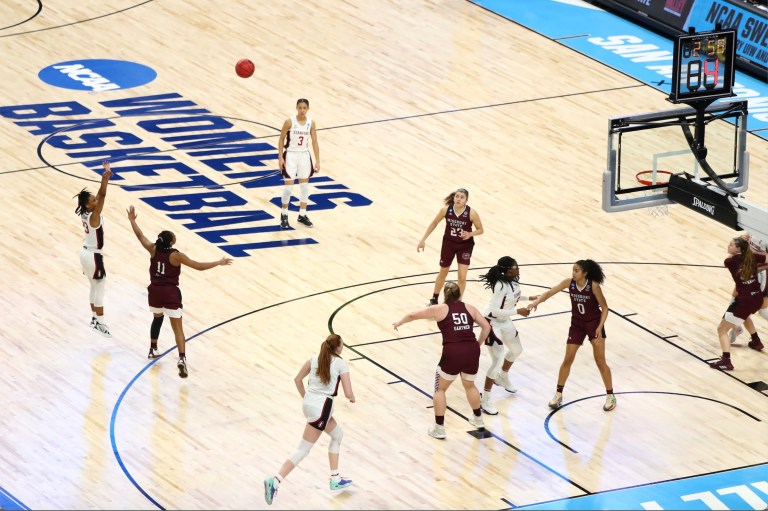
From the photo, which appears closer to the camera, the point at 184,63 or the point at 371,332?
the point at 371,332

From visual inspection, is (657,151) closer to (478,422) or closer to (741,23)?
(478,422)

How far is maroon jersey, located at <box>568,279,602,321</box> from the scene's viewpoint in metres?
15.4

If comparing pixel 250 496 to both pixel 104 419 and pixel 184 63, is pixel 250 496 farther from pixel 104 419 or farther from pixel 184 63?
pixel 184 63

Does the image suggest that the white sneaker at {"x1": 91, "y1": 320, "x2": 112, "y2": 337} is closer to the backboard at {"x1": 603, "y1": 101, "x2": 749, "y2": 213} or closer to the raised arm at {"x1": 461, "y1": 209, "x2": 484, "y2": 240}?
the raised arm at {"x1": 461, "y1": 209, "x2": 484, "y2": 240}

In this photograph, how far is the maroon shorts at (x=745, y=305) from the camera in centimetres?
1694

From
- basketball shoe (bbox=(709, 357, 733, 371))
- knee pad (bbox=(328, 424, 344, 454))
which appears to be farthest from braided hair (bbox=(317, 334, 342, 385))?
basketball shoe (bbox=(709, 357, 733, 371))

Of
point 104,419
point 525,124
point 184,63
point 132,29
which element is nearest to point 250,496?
point 104,419

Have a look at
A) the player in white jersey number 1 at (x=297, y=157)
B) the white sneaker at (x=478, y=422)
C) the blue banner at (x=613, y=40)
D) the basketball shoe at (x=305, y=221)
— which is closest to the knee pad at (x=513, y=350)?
the white sneaker at (x=478, y=422)

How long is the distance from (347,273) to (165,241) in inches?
148

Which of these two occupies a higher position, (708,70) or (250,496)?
(708,70)

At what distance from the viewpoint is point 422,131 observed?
24047mm

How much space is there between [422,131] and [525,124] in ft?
5.76

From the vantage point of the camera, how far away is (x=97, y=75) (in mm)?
25797

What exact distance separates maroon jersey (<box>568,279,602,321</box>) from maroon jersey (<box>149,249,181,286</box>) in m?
4.17
